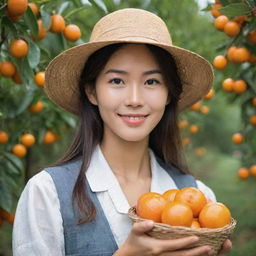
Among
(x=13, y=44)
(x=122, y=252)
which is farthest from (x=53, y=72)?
(x=122, y=252)

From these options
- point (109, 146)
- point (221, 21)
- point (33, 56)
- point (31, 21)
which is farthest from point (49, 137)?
point (221, 21)

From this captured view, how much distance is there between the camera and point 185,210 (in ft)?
4.73

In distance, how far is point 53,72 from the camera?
1.94m

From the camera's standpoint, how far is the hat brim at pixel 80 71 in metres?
1.82

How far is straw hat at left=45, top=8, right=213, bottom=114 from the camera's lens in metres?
1.77

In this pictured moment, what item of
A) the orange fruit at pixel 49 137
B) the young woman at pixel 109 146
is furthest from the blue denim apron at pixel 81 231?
the orange fruit at pixel 49 137

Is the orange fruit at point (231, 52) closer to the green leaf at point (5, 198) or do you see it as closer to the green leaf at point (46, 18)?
the green leaf at point (46, 18)

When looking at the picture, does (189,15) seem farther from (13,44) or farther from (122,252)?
(122,252)

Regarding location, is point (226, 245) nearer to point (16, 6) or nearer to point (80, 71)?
point (80, 71)

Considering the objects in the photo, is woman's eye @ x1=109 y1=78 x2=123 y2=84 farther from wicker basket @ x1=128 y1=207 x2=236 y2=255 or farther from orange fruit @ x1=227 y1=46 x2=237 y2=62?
orange fruit @ x1=227 y1=46 x2=237 y2=62

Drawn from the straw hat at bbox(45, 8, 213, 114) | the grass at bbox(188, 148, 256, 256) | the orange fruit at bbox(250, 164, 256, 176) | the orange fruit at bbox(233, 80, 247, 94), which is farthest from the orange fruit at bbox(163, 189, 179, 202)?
the grass at bbox(188, 148, 256, 256)

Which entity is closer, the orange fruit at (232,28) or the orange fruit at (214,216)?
the orange fruit at (214,216)

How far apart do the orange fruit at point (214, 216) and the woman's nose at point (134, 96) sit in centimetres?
44

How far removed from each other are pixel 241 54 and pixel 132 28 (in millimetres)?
790
